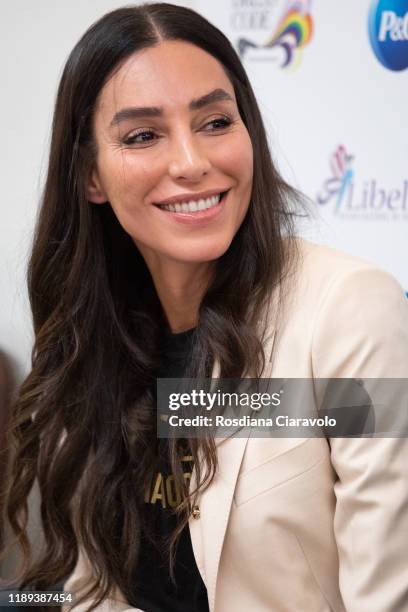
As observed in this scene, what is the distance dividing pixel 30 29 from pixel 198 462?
122 centimetres

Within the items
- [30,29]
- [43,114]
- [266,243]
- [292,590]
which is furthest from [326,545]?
[30,29]

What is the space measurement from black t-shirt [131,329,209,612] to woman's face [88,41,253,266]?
234 millimetres

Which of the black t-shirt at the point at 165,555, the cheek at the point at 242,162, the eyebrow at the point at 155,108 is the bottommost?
the black t-shirt at the point at 165,555

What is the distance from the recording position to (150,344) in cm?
128

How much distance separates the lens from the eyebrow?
1.03m

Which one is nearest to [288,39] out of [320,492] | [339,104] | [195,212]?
[339,104]

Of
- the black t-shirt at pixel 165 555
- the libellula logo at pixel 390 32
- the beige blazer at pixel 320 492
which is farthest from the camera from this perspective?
the libellula logo at pixel 390 32

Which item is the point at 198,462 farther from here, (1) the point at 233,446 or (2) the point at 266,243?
(2) the point at 266,243

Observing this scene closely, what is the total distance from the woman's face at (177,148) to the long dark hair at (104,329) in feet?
0.14

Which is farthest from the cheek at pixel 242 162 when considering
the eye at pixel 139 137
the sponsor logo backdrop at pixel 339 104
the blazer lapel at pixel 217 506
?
the sponsor logo backdrop at pixel 339 104

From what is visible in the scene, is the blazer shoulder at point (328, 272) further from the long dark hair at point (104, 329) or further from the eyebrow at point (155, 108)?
the eyebrow at point (155, 108)

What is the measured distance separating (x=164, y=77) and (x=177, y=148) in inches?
4.1

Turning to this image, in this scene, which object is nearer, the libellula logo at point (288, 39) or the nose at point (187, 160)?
the nose at point (187, 160)

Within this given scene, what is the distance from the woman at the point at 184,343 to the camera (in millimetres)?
958
